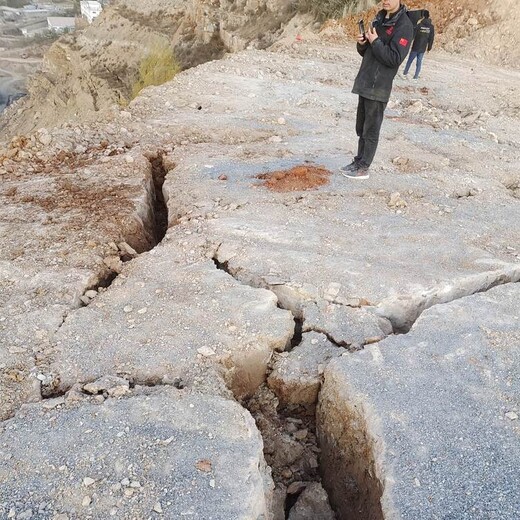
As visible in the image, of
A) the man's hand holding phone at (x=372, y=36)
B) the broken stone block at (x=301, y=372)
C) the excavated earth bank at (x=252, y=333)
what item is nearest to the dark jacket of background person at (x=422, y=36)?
the excavated earth bank at (x=252, y=333)

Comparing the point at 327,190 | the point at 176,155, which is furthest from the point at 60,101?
the point at 327,190

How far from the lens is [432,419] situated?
101 inches

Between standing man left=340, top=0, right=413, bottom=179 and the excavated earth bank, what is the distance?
580 mm

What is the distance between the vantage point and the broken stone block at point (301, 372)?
3002 millimetres

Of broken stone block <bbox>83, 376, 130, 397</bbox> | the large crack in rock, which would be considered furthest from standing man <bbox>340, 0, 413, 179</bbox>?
broken stone block <bbox>83, 376, 130, 397</bbox>

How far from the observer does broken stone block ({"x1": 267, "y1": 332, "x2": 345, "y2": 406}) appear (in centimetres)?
300

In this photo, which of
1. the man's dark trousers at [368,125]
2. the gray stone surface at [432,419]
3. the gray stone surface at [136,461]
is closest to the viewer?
the gray stone surface at [136,461]

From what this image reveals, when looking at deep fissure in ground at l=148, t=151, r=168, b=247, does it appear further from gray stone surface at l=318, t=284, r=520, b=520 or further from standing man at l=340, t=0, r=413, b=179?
gray stone surface at l=318, t=284, r=520, b=520

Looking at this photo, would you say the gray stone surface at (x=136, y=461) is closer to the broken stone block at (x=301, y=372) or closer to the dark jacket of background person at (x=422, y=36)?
the broken stone block at (x=301, y=372)

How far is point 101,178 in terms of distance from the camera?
500 centimetres

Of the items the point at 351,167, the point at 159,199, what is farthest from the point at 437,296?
the point at 159,199

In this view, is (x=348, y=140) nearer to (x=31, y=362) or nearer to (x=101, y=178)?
(x=101, y=178)

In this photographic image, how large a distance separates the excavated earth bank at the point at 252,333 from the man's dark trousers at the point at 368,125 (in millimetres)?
325

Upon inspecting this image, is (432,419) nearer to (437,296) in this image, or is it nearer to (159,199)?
(437,296)
